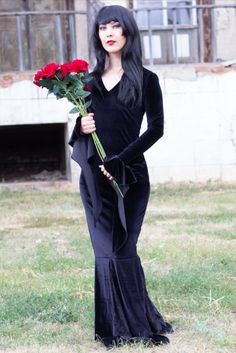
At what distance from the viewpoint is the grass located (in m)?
4.70

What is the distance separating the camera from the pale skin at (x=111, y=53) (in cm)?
434

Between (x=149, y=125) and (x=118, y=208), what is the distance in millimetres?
480

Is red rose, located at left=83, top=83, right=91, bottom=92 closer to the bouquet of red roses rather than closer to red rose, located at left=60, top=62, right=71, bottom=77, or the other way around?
the bouquet of red roses

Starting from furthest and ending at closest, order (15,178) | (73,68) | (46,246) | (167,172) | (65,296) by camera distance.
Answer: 1. (15,178)
2. (167,172)
3. (46,246)
4. (65,296)
5. (73,68)

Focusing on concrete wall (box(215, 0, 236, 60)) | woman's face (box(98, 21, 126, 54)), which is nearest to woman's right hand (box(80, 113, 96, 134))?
woman's face (box(98, 21, 126, 54))

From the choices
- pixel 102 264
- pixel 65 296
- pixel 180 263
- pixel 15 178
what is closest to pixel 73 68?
pixel 102 264

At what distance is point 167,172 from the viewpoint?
11812mm

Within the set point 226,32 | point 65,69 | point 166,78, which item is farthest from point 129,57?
point 226,32

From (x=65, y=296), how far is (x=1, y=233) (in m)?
3.08

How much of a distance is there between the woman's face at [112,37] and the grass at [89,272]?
1623mm

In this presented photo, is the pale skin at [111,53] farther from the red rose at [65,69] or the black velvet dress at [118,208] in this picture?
the red rose at [65,69]

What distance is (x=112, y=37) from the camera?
4.33 meters

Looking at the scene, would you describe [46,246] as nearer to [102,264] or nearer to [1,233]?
[1,233]

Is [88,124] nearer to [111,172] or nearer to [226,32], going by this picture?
[111,172]
